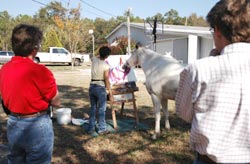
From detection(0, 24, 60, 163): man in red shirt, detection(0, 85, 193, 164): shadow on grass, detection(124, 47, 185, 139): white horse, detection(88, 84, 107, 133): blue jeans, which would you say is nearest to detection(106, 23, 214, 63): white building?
detection(124, 47, 185, 139): white horse

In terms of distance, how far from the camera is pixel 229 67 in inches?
64.4

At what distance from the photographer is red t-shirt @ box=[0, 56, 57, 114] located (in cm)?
279

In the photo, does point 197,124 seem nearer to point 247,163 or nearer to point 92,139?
point 247,163

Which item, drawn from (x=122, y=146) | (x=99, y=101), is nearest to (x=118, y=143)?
(x=122, y=146)

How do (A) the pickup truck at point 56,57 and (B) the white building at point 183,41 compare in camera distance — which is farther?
(A) the pickup truck at point 56,57

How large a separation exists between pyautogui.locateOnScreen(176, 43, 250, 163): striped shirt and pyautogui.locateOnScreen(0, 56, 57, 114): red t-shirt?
155cm

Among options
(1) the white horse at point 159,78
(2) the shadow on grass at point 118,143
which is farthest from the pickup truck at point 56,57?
(1) the white horse at point 159,78

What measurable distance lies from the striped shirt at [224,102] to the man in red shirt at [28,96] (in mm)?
1577

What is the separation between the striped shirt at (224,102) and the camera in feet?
5.32

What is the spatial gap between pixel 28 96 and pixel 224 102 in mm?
1789

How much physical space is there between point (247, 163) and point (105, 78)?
16.2 feet

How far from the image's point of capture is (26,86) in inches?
110

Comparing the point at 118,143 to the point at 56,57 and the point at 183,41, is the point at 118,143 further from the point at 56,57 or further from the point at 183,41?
the point at 56,57

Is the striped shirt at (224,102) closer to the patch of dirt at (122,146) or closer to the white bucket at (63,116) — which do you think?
the patch of dirt at (122,146)
